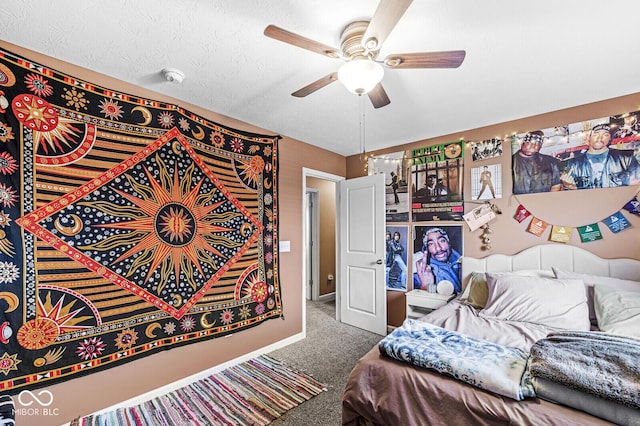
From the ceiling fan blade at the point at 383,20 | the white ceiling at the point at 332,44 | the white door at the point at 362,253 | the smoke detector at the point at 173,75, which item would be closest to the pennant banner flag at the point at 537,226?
the white ceiling at the point at 332,44

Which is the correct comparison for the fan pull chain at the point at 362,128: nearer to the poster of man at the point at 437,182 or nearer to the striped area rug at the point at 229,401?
the poster of man at the point at 437,182

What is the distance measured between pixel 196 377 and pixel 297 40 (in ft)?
8.75

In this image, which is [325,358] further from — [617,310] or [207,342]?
[617,310]

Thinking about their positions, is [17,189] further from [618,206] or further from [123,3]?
[618,206]

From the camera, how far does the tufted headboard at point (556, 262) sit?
226 centimetres

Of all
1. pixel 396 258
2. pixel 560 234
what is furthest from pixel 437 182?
pixel 560 234

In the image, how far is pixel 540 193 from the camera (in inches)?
105

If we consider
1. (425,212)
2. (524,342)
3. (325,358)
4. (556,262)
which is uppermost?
(425,212)

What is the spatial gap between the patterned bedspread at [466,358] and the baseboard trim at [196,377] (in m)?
1.74

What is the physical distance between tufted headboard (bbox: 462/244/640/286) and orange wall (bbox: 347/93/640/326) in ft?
0.19

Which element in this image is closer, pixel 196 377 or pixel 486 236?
pixel 196 377

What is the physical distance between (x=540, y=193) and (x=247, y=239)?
9.41 ft

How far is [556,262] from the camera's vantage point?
2.54m

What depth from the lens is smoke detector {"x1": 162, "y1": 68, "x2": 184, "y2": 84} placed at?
1970 millimetres
